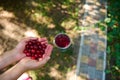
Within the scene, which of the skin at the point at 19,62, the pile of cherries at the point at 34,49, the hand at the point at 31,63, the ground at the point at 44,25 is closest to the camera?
the skin at the point at 19,62

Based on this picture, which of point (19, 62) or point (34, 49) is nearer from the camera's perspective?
point (19, 62)

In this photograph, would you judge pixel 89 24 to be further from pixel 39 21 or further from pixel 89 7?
pixel 39 21

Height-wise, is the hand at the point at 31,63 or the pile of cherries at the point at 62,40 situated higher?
the hand at the point at 31,63

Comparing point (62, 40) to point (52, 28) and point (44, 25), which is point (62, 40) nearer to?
point (52, 28)

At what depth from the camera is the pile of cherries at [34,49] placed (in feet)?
12.5

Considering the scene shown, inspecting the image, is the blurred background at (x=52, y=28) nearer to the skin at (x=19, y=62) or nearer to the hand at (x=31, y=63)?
the skin at (x=19, y=62)

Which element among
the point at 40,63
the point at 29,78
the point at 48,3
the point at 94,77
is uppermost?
the point at 48,3

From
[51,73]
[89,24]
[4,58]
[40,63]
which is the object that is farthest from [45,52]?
[89,24]

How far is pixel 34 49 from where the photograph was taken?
3.94m

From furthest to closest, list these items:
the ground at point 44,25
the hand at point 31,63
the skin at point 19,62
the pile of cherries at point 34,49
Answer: the ground at point 44,25
the pile of cherries at point 34,49
the hand at point 31,63
the skin at point 19,62

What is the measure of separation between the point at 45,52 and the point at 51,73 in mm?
1009

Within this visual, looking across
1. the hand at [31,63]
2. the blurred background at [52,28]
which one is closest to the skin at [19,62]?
the hand at [31,63]

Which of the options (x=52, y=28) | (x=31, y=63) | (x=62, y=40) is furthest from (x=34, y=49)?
(x=52, y=28)

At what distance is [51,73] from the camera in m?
4.80
